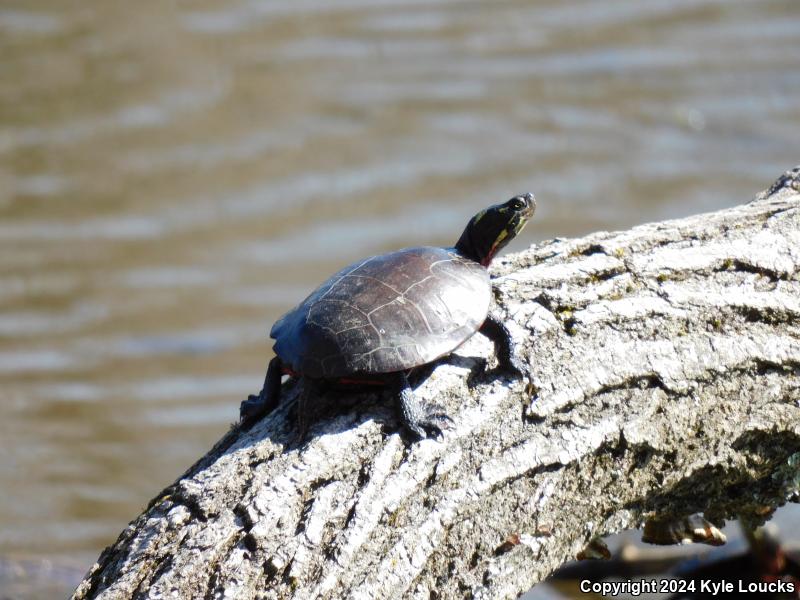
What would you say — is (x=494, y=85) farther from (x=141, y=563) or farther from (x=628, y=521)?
(x=141, y=563)

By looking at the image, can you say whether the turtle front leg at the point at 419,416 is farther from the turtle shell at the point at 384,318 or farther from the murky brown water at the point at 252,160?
the murky brown water at the point at 252,160

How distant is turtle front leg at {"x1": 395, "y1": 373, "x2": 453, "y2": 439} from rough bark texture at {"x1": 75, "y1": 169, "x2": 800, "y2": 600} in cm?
4

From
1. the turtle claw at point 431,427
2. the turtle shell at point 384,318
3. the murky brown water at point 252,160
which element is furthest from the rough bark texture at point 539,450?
the murky brown water at point 252,160

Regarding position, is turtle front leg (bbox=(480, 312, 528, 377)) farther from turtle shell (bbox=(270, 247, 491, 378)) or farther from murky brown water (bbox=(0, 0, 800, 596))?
murky brown water (bbox=(0, 0, 800, 596))

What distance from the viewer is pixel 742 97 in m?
9.27

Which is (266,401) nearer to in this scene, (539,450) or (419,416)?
(419,416)

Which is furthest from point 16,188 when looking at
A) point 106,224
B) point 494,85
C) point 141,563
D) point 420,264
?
point 141,563

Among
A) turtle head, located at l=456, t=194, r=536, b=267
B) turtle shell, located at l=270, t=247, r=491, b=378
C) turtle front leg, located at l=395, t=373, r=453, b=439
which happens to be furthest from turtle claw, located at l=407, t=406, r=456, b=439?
turtle head, located at l=456, t=194, r=536, b=267

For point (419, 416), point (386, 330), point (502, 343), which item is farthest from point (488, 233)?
point (419, 416)

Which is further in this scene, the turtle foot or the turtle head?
the turtle head

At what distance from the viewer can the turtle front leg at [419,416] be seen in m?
2.72

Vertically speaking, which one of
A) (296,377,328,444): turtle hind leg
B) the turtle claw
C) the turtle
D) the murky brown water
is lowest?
the murky brown water

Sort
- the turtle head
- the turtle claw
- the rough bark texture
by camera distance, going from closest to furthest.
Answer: the rough bark texture → the turtle claw → the turtle head

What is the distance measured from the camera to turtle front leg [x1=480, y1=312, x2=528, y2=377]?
116 inches
